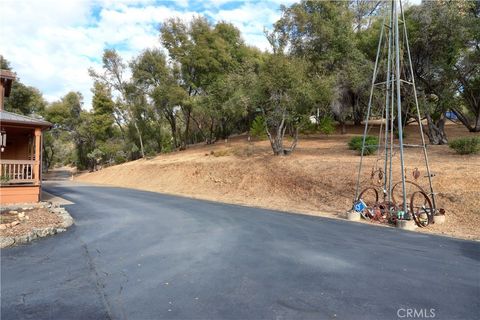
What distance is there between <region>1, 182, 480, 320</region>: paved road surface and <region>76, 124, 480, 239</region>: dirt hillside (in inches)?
158

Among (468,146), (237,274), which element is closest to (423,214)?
(468,146)

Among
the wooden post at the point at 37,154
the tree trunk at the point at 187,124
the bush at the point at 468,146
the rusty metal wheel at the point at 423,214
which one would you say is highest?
Result: the tree trunk at the point at 187,124

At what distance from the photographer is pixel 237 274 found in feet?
18.6

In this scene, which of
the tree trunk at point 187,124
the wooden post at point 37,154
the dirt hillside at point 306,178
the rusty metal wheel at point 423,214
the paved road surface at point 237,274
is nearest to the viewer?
the paved road surface at point 237,274

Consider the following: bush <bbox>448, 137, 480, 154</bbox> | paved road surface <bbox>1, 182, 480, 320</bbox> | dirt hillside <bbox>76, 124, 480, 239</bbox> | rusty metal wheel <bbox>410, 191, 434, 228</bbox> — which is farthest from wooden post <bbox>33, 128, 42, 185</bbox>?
bush <bbox>448, 137, 480, 154</bbox>

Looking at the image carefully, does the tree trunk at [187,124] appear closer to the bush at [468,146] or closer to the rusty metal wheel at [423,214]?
the bush at [468,146]

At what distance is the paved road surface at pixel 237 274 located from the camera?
439 centimetres

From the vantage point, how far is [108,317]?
414cm

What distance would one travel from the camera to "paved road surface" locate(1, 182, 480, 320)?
4395mm

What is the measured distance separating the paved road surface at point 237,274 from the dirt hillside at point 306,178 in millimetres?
4005

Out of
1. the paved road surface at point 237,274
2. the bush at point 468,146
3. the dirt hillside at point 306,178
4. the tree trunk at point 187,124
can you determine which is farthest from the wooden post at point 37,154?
the tree trunk at point 187,124

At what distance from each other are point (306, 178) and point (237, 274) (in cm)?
1254

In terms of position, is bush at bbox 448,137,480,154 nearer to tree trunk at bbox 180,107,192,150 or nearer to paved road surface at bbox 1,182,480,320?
paved road surface at bbox 1,182,480,320

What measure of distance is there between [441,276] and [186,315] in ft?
13.8
